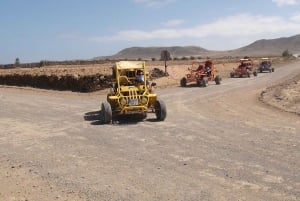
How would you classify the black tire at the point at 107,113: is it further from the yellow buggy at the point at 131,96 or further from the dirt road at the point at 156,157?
the dirt road at the point at 156,157

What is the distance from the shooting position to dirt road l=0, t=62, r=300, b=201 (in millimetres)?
8781

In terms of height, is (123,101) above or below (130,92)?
below

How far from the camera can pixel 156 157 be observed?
11359mm

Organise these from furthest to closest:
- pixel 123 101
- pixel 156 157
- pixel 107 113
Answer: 1. pixel 123 101
2. pixel 107 113
3. pixel 156 157

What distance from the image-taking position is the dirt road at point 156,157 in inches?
346

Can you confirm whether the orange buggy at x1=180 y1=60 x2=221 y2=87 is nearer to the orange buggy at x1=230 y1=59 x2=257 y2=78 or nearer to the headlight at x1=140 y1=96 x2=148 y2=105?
the orange buggy at x1=230 y1=59 x2=257 y2=78

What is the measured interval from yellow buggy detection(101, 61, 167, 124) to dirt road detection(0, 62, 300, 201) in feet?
1.59

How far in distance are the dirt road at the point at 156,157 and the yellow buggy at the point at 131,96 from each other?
1.59 ft

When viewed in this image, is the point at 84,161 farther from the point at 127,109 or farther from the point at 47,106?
the point at 47,106

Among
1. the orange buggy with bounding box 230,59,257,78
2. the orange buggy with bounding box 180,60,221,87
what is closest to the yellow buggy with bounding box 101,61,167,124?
the orange buggy with bounding box 180,60,221,87

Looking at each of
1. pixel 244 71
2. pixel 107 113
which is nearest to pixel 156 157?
pixel 107 113

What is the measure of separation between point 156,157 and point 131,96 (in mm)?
6127

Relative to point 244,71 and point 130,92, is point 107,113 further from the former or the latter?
point 244,71

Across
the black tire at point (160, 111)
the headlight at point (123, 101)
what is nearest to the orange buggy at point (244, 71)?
the black tire at point (160, 111)
